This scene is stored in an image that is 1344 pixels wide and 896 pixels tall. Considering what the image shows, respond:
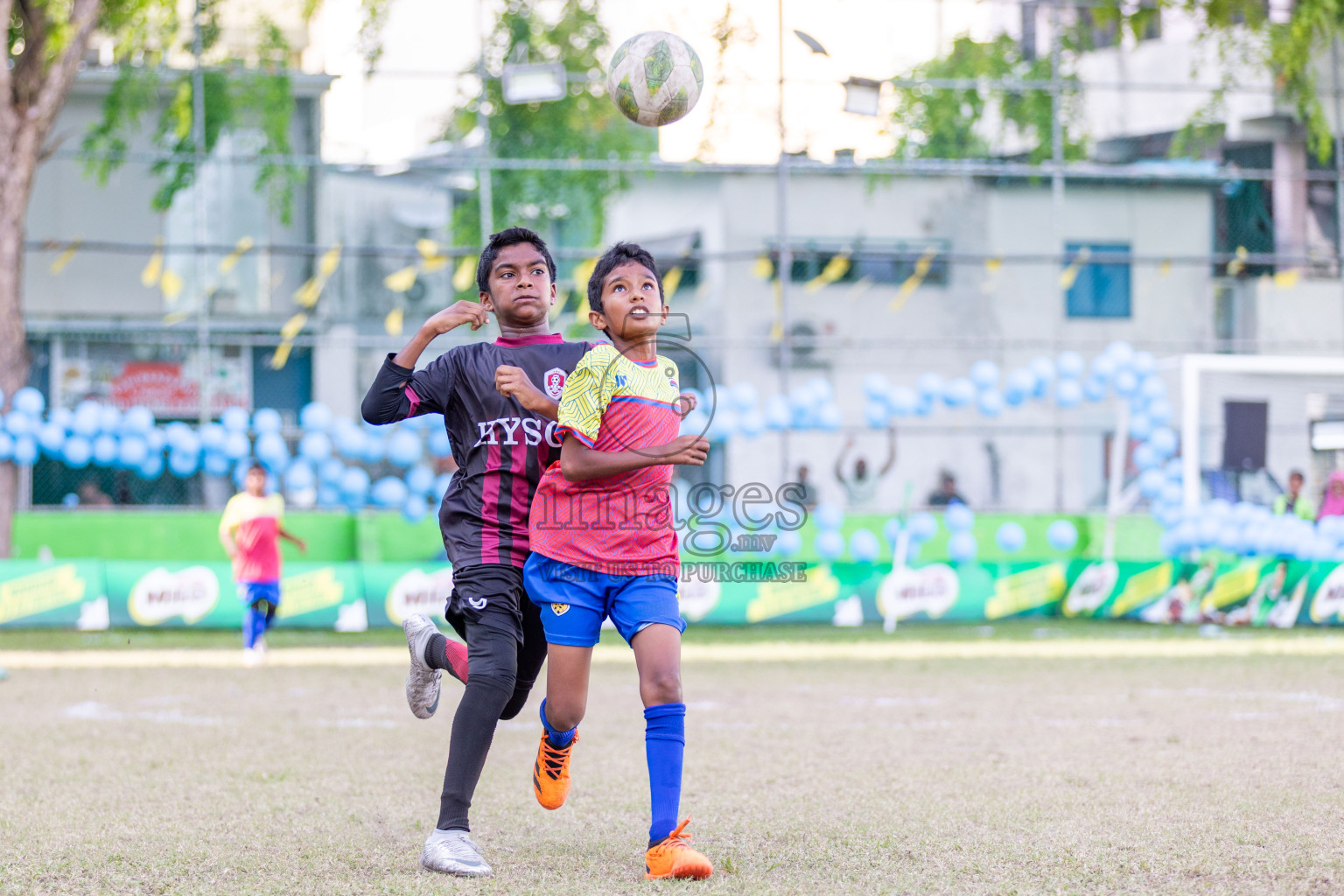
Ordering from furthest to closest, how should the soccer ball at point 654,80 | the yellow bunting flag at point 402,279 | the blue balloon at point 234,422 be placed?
1. the yellow bunting flag at point 402,279
2. the blue balloon at point 234,422
3. the soccer ball at point 654,80

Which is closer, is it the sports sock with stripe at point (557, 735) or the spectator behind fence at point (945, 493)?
the sports sock with stripe at point (557, 735)

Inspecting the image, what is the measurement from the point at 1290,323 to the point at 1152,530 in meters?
6.16

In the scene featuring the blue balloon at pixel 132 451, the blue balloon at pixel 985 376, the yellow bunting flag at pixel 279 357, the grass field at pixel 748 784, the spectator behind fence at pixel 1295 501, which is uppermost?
the yellow bunting flag at pixel 279 357

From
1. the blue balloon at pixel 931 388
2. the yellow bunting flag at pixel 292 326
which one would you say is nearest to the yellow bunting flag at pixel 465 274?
the yellow bunting flag at pixel 292 326

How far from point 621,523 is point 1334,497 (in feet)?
40.7

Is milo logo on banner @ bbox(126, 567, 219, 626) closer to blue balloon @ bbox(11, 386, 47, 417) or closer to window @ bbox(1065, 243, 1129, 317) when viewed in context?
blue balloon @ bbox(11, 386, 47, 417)

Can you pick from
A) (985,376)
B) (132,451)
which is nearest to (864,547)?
(985,376)

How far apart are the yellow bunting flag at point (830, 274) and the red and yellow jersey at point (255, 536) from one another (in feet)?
40.8

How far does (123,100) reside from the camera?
58.1ft

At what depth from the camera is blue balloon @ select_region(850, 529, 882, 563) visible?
1429 cm

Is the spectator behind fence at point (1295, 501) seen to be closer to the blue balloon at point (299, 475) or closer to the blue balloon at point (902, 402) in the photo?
the blue balloon at point (902, 402)

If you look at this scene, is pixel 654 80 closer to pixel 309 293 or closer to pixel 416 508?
pixel 416 508

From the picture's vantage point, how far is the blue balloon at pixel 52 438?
42.7 feet

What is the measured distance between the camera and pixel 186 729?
292 inches
